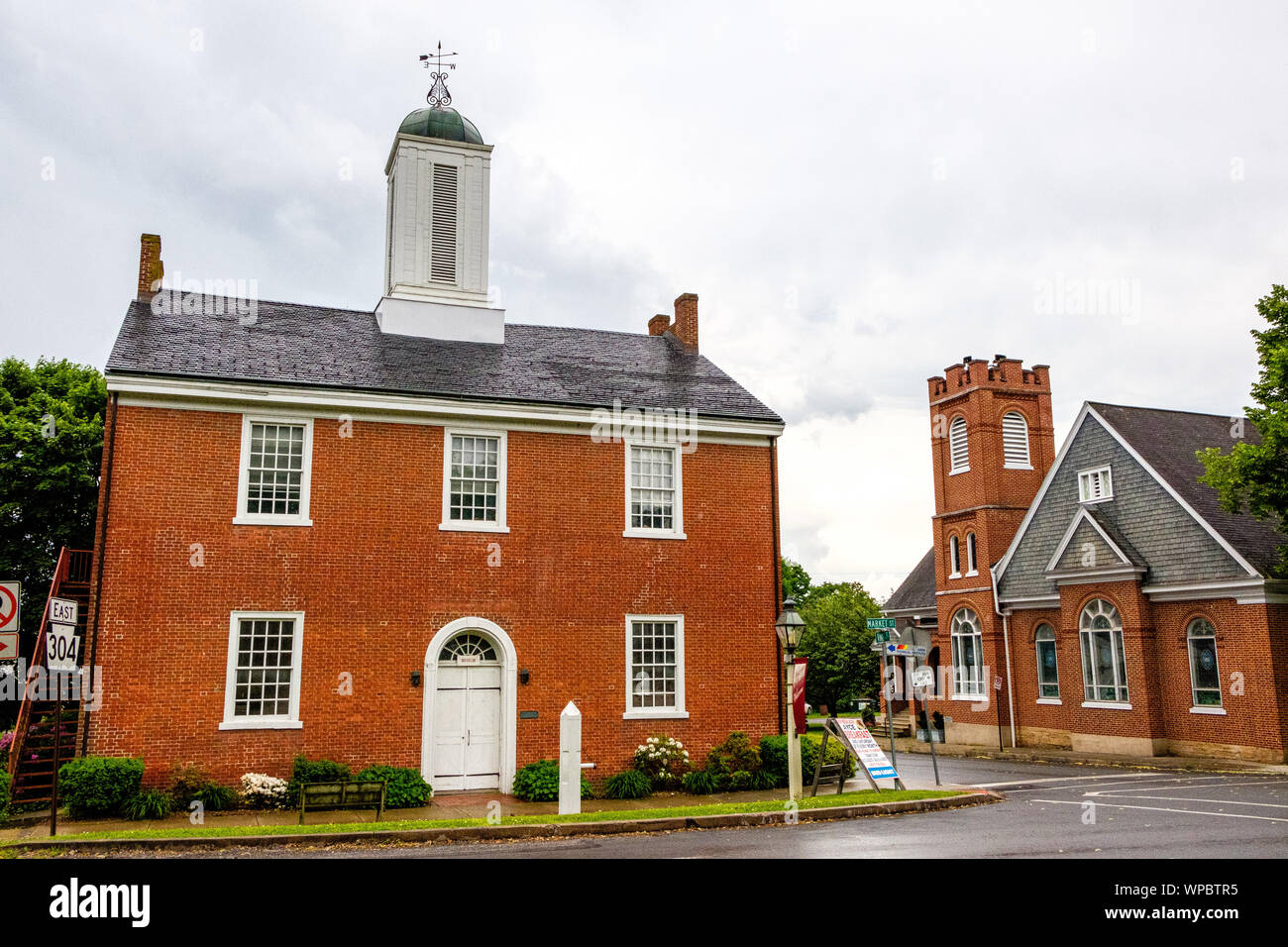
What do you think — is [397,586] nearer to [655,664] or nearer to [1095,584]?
[655,664]

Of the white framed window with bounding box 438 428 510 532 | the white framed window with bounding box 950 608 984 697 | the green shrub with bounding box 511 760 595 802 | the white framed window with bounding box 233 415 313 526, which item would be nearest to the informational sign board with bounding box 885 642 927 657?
the green shrub with bounding box 511 760 595 802

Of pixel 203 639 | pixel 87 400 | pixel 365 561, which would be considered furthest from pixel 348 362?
pixel 87 400

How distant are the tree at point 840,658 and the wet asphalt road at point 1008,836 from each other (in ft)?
114

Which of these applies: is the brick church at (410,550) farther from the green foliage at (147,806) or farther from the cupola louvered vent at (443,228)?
the cupola louvered vent at (443,228)

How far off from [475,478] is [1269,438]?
18047 mm

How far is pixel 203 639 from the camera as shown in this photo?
1706 cm

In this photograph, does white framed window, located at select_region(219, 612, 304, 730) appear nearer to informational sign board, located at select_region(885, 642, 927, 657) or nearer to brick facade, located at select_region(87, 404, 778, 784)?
brick facade, located at select_region(87, 404, 778, 784)

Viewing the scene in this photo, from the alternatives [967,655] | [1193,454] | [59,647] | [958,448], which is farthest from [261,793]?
[958,448]

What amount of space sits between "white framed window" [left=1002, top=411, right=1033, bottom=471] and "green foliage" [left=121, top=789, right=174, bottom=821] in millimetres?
29865

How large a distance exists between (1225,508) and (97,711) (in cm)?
2520

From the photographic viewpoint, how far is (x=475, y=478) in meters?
19.3

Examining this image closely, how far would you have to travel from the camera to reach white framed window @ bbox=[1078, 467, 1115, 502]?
30.4 metres

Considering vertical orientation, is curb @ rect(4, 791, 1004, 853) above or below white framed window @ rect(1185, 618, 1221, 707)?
below

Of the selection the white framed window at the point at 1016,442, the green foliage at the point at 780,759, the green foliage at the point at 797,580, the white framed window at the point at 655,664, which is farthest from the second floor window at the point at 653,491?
the green foliage at the point at 797,580
